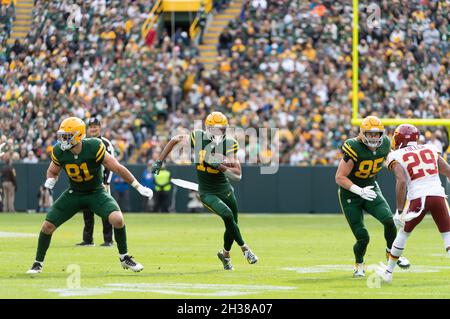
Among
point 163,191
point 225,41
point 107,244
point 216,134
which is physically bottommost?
point 163,191

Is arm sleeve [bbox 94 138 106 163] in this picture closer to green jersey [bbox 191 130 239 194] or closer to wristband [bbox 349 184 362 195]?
green jersey [bbox 191 130 239 194]

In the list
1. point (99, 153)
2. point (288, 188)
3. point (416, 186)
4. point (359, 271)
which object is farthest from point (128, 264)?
point (288, 188)

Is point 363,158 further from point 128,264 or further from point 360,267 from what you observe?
point 128,264

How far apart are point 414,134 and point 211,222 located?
12609 mm

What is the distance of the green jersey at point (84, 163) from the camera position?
12484 mm

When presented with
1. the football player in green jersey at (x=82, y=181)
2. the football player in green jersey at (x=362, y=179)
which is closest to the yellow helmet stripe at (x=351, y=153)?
the football player in green jersey at (x=362, y=179)

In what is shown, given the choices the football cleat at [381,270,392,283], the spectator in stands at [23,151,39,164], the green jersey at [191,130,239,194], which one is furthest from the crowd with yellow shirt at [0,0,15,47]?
the football cleat at [381,270,392,283]

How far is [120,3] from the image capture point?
32062mm

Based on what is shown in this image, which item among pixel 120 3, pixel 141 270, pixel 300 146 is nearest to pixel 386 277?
pixel 141 270

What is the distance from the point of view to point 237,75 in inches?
1167

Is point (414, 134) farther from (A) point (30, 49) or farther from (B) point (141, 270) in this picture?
(A) point (30, 49)

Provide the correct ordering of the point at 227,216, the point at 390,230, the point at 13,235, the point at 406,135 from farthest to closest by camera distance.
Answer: the point at 13,235, the point at 227,216, the point at 390,230, the point at 406,135

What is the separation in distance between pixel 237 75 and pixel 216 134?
16.1 meters
